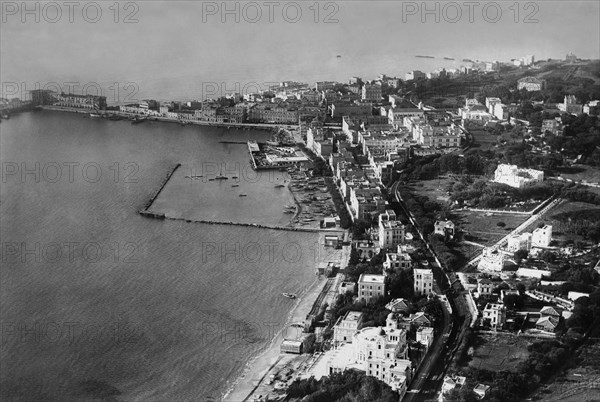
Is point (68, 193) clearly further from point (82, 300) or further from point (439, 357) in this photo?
point (439, 357)

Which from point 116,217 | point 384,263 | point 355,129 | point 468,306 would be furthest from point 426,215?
point 355,129

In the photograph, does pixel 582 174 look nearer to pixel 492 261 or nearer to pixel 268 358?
pixel 492 261

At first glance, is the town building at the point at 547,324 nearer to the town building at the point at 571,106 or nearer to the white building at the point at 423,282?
the white building at the point at 423,282

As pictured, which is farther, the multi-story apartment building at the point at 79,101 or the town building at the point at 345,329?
the multi-story apartment building at the point at 79,101

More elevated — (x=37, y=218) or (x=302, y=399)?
(x=37, y=218)

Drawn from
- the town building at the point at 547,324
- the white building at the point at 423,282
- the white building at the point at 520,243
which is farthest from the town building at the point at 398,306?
the white building at the point at 520,243

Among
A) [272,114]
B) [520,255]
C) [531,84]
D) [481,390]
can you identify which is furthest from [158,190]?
[531,84]
